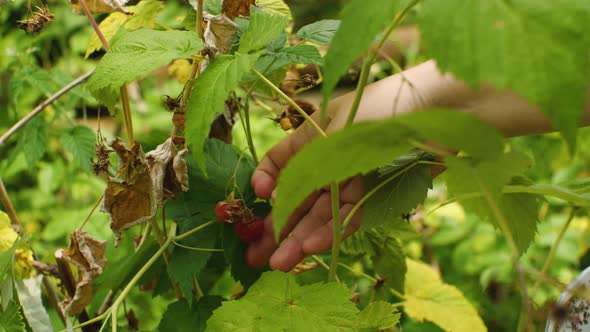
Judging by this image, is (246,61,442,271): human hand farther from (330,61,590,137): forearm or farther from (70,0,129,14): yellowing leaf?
(70,0,129,14): yellowing leaf

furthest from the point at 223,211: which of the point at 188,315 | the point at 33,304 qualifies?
the point at 33,304

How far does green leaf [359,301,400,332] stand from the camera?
733 millimetres

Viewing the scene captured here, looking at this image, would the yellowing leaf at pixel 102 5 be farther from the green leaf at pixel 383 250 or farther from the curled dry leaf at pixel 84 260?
the green leaf at pixel 383 250

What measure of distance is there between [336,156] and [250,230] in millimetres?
397

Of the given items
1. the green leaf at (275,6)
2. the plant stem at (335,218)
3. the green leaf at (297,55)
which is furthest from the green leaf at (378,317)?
the green leaf at (275,6)

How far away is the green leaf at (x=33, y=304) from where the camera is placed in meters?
0.80

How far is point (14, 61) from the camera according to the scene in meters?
1.26

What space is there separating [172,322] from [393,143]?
1.69 feet

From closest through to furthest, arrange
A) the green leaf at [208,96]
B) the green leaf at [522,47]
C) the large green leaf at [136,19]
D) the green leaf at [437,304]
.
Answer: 1. the green leaf at [522,47]
2. the green leaf at [208,96]
3. the large green leaf at [136,19]
4. the green leaf at [437,304]

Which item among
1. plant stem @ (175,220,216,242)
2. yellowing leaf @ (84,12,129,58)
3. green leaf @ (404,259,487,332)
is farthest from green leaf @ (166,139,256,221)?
green leaf @ (404,259,487,332)

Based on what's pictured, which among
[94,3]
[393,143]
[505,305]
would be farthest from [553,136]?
[393,143]

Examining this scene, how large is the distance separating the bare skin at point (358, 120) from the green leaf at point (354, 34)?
0.91ft

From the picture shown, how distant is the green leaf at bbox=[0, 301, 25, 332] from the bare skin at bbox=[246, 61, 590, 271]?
0.27m

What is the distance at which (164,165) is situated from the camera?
28.5 inches
